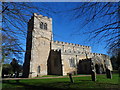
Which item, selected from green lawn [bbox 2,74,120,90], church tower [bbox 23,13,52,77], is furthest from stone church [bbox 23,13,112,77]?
green lawn [bbox 2,74,120,90]

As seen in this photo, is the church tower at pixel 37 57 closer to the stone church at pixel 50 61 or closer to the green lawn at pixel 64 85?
the stone church at pixel 50 61

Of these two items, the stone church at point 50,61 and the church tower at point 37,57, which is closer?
the church tower at point 37,57

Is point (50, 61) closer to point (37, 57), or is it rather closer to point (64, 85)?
point (37, 57)

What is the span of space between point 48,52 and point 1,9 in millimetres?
22170

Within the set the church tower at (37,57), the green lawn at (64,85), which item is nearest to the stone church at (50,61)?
the church tower at (37,57)

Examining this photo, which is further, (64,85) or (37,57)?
(37,57)

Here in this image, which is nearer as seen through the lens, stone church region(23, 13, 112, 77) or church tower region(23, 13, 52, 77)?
church tower region(23, 13, 52, 77)

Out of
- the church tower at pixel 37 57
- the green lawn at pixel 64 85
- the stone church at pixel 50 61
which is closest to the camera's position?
the green lawn at pixel 64 85

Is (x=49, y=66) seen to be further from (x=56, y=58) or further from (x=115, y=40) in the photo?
(x=115, y=40)

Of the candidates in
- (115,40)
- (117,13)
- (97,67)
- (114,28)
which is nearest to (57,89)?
(115,40)

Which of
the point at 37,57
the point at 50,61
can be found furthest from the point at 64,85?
the point at 50,61

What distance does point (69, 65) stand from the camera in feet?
73.8

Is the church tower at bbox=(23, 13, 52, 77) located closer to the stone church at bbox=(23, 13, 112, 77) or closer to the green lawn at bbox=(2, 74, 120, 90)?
the stone church at bbox=(23, 13, 112, 77)

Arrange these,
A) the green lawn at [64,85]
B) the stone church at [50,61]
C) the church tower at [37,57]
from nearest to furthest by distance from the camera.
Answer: the green lawn at [64,85] → the church tower at [37,57] → the stone church at [50,61]
